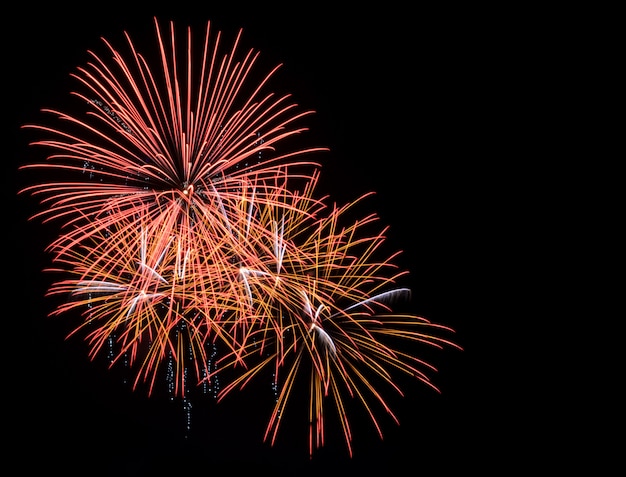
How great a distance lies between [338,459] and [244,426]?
1543 mm

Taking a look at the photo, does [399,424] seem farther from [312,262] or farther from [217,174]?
[217,174]

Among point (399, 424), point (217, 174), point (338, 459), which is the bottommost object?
point (338, 459)

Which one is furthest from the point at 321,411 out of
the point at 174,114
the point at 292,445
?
the point at 174,114

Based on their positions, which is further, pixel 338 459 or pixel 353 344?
pixel 338 459

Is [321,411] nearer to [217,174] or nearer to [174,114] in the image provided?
[217,174]

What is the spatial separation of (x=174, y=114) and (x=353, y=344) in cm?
364

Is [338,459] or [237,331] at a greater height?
[237,331]

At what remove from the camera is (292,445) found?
25.1 ft

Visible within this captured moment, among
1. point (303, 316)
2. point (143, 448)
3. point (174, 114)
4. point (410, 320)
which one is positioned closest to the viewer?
point (174, 114)

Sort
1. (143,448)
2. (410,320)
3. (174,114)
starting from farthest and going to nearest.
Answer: (143,448) → (410,320) → (174,114)

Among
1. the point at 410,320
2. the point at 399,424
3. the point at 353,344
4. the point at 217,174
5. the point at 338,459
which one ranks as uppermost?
the point at 217,174

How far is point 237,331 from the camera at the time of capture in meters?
6.80

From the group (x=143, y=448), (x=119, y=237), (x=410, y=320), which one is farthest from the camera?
(x=143, y=448)

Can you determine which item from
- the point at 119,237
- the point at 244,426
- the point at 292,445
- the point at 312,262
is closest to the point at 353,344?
the point at 312,262
